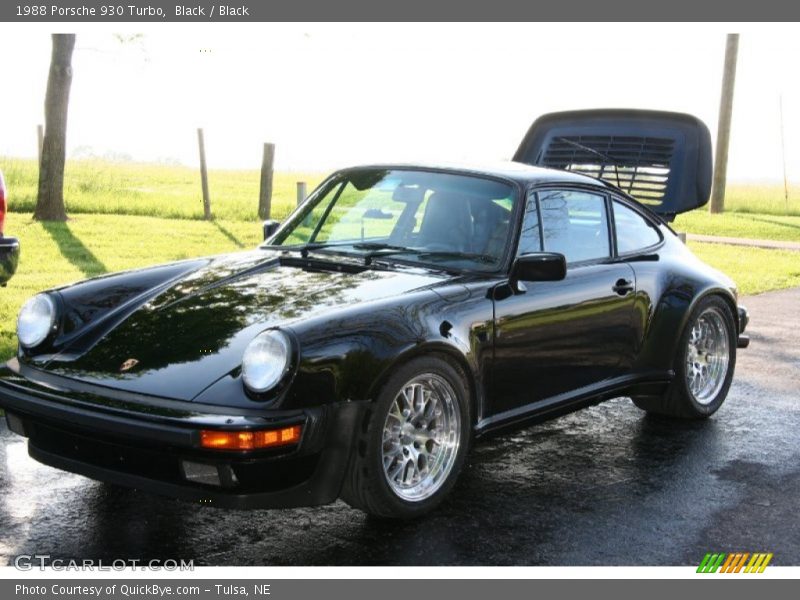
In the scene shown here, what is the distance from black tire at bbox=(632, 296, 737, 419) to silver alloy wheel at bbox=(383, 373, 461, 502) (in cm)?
203

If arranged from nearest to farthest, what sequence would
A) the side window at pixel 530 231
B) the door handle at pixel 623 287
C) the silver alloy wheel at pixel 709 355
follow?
the side window at pixel 530 231
the door handle at pixel 623 287
the silver alloy wheel at pixel 709 355

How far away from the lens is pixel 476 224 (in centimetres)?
543

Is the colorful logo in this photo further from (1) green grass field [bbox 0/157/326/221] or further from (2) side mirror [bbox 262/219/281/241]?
(1) green grass field [bbox 0/157/326/221]

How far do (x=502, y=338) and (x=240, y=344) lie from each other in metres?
1.26

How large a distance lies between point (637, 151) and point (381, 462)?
4.20m

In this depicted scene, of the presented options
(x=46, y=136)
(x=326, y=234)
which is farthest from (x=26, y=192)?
(x=326, y=234)

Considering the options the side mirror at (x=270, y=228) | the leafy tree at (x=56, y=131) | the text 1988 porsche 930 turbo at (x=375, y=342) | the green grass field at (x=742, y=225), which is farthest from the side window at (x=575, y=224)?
the green grass field at (x=742, y=225)

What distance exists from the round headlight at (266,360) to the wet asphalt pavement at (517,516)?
66cm

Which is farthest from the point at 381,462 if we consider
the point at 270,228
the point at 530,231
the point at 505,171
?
the point at 270,228

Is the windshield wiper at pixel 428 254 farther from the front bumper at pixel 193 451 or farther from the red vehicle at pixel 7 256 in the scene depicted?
the red vehicle at pixel 7 256

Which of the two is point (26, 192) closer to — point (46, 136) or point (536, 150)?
point (46, 136)

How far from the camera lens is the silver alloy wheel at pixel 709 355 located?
260 inches

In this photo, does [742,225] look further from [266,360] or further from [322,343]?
[266,360]

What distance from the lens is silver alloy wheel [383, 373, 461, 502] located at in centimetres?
457
